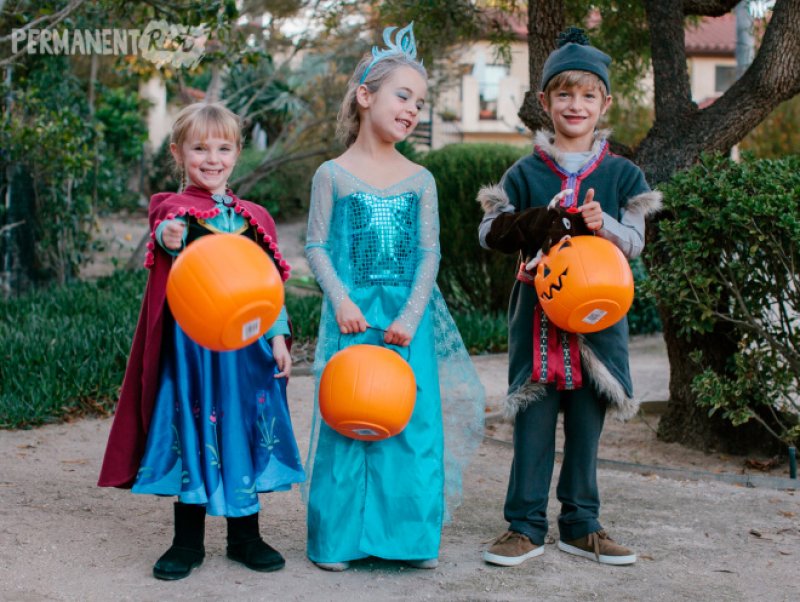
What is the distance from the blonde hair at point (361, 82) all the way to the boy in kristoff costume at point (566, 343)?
54 centimetres

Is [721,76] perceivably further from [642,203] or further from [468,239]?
[642,203]

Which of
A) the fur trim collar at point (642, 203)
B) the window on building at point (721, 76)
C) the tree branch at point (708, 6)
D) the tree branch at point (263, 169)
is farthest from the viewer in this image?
the window on building at point (721, 76)

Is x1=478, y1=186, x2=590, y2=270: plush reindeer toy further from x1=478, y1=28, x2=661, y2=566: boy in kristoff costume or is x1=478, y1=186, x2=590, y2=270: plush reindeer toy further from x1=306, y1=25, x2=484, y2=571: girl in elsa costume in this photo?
x1=306, y1=25, x2=484, y2=571: girl in elsa costume

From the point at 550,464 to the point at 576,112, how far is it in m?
1.33

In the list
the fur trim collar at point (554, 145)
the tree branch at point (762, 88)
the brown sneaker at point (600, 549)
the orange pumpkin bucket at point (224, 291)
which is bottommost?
the brown sneaker at point (600, 549)

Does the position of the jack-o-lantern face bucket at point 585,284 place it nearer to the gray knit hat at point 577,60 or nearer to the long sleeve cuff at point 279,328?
the gray knit hat at point 577,60

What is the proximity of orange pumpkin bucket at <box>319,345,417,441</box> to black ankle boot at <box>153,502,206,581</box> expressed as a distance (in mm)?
636

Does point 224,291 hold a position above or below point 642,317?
above

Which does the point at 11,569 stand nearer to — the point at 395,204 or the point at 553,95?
the point at 395,204

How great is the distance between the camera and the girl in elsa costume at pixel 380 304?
3555 millimetres

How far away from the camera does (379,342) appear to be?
359 centimetres

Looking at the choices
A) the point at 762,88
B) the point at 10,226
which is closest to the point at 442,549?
the point at 762,88

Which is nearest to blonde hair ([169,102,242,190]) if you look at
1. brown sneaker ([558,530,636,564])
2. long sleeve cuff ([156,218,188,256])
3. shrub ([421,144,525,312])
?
long sleeve cuff ([156,218,188,256])

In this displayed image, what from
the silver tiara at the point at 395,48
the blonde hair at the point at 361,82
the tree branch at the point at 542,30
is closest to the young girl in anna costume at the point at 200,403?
the blonde hair at the point at 361,82
